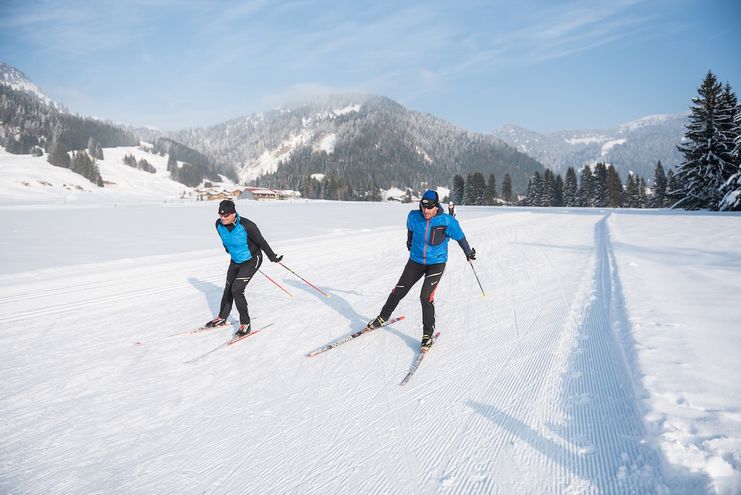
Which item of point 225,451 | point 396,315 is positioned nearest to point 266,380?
point 225,451

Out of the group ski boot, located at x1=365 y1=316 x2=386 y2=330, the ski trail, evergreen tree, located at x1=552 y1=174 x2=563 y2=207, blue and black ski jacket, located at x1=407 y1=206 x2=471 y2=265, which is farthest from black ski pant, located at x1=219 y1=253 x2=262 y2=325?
evergreen tree, located at x1=552 y1=174 x2=563 y2=207

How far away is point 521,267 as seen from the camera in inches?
394

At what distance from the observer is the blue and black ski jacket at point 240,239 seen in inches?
214

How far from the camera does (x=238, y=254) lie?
552 centimetres

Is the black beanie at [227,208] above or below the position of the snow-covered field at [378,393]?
above

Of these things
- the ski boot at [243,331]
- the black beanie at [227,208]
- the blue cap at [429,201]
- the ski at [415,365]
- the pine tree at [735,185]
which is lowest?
the ski at [415,365]

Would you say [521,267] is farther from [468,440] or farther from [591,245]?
[468,440]

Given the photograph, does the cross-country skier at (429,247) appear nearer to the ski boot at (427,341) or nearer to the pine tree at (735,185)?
the ski boot at (427,341)

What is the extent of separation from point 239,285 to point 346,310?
6.29 ft

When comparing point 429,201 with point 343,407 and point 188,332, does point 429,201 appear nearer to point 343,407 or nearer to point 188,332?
point 343,407

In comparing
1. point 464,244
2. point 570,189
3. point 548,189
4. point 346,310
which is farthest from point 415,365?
point 570,189

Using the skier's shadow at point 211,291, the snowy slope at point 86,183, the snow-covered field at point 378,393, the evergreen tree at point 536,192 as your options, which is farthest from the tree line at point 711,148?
the snowy slope at point 86,183

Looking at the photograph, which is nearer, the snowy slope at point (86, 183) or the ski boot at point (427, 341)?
the ski boot at point (427, 341)

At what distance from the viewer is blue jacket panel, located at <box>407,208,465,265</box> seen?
488 centimetres
